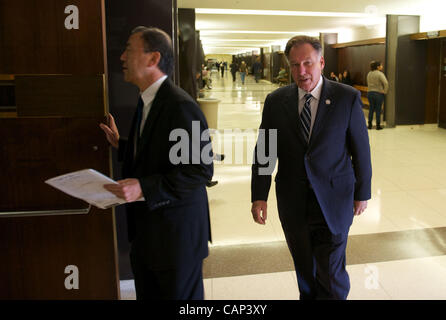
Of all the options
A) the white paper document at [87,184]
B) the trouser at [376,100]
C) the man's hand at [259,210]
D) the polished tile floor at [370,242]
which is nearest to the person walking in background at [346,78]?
the trouser at [376,100]

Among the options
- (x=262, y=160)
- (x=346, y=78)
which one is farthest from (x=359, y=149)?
(x=346, y=78)

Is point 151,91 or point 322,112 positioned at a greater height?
point 151,91

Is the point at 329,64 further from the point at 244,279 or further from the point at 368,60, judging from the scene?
the point at 244,279

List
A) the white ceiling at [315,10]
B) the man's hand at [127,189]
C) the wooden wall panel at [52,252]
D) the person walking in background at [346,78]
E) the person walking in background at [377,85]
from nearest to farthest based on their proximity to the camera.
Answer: the man's hand at [127,189] < the wooden wall panel at [52,252] < the white ceiling at [315,10] < the person walking in background at [377,85] < the person walking in background at [346,78]

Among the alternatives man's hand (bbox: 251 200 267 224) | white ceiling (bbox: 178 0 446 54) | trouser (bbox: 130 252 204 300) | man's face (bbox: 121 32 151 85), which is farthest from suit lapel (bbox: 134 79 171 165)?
white ceiling (bbox: 178 0 446 54)

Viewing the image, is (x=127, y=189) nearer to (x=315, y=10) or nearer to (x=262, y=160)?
(x=262, y=160)

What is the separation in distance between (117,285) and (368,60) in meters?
14.0

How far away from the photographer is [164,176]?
174 cm

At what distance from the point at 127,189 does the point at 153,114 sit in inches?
13.1

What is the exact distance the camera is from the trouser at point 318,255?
225 cm

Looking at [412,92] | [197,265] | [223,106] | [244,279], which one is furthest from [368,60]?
[197,265]

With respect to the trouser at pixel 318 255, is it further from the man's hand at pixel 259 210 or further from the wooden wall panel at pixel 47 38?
the wooden wall panel at pixel 47 38

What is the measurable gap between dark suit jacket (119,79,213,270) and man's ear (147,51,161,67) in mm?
89
